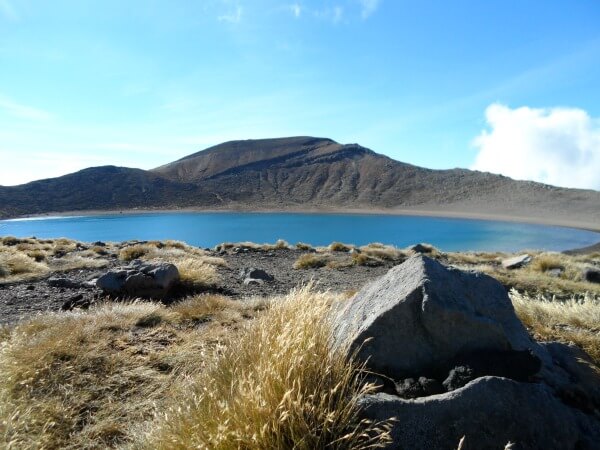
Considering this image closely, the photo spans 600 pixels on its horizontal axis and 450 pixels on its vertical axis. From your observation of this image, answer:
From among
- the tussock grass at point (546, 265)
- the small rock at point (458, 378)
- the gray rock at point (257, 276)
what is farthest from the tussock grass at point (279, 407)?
the tussock grass at point (546, 265)

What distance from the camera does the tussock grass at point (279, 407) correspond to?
1999 millimetres

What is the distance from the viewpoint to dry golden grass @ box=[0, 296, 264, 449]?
2.77 m

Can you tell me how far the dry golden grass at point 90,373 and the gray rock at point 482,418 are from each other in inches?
59.9

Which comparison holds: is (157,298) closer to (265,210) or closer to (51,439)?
(51,439)

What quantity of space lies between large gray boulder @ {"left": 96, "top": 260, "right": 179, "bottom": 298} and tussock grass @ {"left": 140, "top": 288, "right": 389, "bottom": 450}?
602 cm

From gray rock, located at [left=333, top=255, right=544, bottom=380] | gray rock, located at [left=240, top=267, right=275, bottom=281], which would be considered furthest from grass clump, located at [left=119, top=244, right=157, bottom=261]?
gray rock, located at [left=333, top=255, right=544, bottom=380]

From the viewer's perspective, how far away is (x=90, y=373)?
363 centimetres

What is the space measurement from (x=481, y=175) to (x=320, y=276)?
122 metres

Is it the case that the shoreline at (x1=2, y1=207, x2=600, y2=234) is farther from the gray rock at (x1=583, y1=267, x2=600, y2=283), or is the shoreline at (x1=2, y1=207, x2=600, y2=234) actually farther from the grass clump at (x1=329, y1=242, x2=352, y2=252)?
the gray rock at (x1=583, y1=267, x2=600, y2=283)

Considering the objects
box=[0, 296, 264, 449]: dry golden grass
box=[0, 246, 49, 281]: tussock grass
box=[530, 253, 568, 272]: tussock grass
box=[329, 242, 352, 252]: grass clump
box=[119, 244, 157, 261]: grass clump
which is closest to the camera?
box=[0, 296, 264, 449]: dry golden grass

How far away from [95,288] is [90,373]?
5.99 metres

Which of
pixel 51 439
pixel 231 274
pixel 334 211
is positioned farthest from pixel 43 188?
pixel 51 439

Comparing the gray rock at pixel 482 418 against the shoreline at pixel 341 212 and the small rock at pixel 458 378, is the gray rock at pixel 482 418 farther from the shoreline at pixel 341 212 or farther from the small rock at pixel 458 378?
the shoreline at pixel 341 212

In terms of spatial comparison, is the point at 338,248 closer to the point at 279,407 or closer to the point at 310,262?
the point at 310,262
